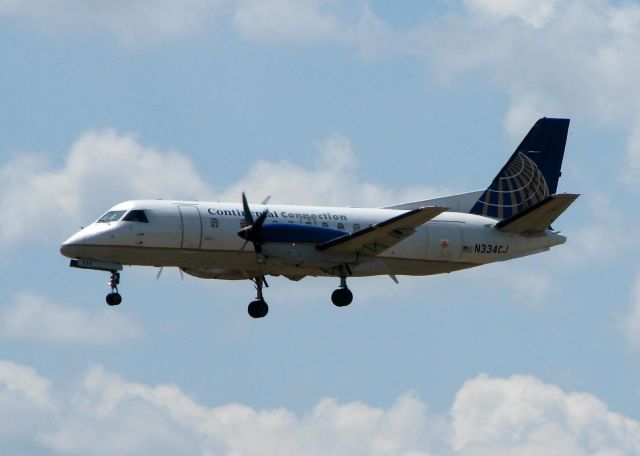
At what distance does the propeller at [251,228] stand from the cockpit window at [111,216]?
3.46m

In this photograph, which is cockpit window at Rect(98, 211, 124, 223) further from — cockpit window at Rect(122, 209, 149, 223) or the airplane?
cockpit window at Rect(122, 209, 149, 223)

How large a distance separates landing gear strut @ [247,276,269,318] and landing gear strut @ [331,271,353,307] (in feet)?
8.45

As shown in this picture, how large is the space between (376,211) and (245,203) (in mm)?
5308

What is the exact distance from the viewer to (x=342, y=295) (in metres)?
44.1

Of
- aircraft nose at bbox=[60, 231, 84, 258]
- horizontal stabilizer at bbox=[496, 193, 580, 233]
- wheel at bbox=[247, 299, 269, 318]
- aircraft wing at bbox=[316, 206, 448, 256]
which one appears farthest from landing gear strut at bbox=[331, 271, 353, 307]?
aircraft nose at bbox=[60, 231, 84, 258]

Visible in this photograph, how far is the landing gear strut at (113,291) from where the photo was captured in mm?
41531

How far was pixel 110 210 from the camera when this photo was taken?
1682 inches

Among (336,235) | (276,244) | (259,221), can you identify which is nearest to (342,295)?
(336,235)

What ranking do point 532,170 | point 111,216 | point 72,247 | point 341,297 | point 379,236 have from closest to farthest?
point 72,247
point 111,216
point 379,236
point 341,297
point 532,170

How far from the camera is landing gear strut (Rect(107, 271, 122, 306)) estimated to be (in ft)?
136

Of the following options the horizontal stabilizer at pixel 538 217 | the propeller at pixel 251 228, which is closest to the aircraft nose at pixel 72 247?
the propeller at pixel 251 228

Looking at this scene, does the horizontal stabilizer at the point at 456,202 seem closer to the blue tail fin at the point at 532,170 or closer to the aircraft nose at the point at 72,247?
the blue tail fin at the point at 532,170

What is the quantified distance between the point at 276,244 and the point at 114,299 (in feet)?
15.8

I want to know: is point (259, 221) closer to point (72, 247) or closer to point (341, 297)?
point (341, 297)
